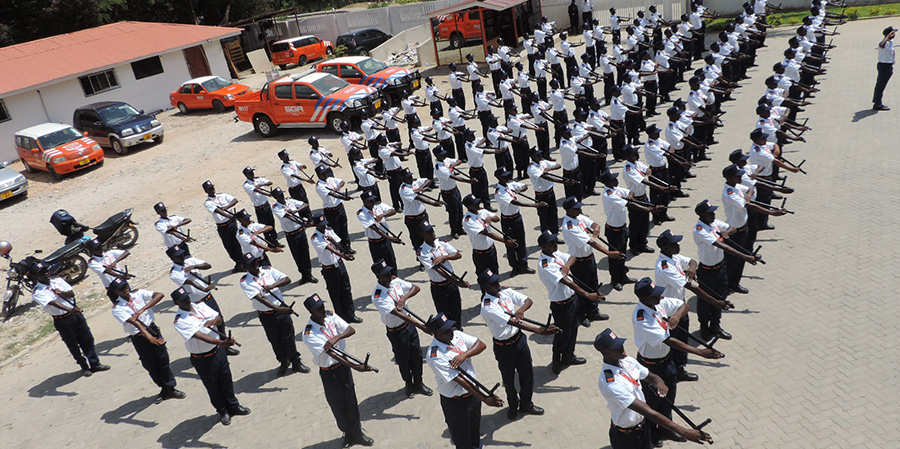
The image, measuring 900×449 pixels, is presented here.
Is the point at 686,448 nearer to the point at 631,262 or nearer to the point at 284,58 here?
the point at 631,262

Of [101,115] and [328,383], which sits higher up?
[101,115]

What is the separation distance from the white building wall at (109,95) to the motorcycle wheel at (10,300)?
1362 cm

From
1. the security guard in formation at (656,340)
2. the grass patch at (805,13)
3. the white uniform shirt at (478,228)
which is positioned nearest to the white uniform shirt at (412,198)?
the white uniform shirt at (478,228)

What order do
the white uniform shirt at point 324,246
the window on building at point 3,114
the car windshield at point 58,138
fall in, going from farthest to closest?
the window on building at point 3,114, the car windshield at point 58,138, the white uniform shirt at point 324,246

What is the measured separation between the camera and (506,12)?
2467cm

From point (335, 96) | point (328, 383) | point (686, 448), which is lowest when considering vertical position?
point (686, 448)

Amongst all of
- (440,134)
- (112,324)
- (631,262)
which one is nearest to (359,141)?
(440,134)

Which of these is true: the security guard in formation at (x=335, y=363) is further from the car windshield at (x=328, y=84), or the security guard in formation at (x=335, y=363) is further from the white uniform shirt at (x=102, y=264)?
the car windshield at (x=328, y=84)

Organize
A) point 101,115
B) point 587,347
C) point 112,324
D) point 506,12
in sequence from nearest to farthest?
point 587,347
point 112,324
point 101,115
point 506,12

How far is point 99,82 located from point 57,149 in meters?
6.77

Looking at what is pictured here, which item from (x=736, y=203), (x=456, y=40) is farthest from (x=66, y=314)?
(x=456, y=40)

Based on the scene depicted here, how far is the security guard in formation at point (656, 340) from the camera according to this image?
5547mm

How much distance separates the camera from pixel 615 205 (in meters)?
8.55

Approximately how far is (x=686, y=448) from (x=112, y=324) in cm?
921
